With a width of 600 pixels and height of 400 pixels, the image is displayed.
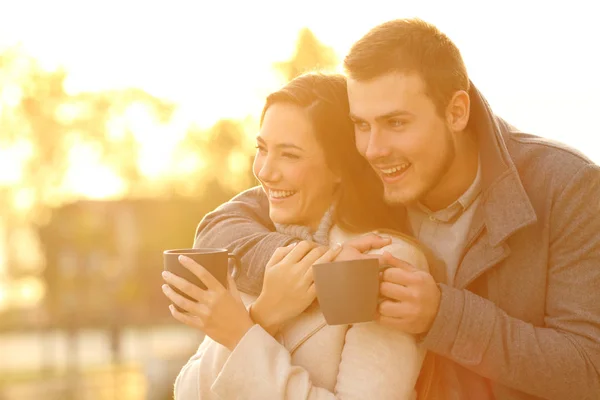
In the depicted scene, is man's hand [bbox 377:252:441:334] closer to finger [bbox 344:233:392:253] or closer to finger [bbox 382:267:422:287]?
finger [bbox 382:267:422:287]

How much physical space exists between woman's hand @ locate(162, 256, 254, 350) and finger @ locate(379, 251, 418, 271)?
0.56 meters

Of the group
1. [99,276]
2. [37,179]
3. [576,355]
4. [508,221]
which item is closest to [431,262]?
[508,221]

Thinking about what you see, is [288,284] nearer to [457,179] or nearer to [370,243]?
[370,243]

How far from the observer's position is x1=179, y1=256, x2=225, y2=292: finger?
2852 mm

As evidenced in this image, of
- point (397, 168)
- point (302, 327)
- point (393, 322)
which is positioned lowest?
point (302, 327)

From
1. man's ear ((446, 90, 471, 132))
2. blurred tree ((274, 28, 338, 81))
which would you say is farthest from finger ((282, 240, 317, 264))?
blurred tree ((274, 28, 338, 81))

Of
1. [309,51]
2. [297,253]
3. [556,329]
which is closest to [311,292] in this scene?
[297,253]

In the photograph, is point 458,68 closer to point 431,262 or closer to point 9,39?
point 431,262

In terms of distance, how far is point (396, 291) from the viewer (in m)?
2.71

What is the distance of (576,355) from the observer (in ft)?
9.46

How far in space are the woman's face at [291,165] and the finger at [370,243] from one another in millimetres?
405

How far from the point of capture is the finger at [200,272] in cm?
285

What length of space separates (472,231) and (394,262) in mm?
522

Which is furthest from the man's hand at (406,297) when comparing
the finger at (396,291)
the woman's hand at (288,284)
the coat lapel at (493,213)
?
the coat lapel at (493,213)
